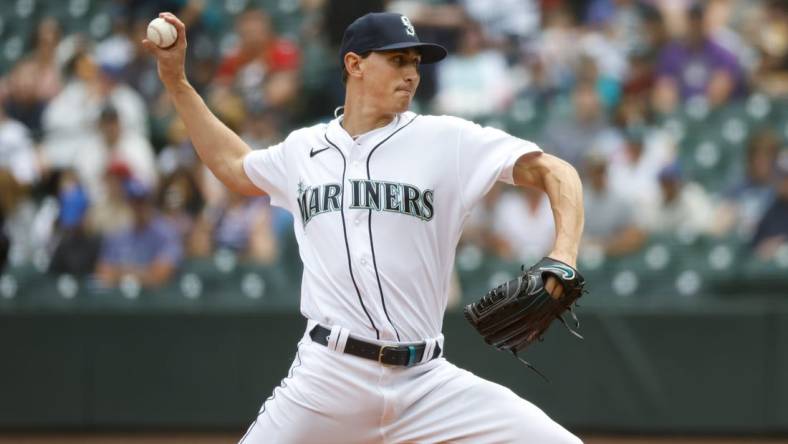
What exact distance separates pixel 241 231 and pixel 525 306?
18.3 ft

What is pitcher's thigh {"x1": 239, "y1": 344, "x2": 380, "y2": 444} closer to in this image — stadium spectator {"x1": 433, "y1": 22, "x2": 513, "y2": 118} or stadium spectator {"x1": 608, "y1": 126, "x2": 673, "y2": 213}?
stadium spectator {"x1": 608, "y1": 126, "x2": 673, "y2": 213}

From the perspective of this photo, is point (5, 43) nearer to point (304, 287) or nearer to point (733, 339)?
point (733, 339)

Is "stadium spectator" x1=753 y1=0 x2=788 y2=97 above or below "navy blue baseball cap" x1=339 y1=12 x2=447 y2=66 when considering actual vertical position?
below

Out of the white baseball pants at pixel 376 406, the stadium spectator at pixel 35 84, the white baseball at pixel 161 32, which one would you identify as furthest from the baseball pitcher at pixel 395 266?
the stadium spectator at pixel 35 84

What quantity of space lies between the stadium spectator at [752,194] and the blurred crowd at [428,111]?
0.01 meters

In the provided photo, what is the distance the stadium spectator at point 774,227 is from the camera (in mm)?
9047

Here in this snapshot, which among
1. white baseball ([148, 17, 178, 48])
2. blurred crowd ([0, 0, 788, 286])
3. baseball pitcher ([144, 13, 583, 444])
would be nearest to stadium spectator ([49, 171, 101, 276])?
blurred crowd ([0, 0, 788, 286])

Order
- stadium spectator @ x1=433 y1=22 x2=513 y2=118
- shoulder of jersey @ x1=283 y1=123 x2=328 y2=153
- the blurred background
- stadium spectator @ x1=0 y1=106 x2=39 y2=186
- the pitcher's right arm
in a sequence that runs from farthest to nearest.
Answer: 1. stadium spectator @ x1=433 y1=22 x2=513 y2=118
2. stadium spectator @ x1=0 y1=106 x2=39 y2=186
3. the blurred background
4. the pitcher's right arm
5. shoulder of jersey @ x1=283 y1=123 x2=328 y2=153

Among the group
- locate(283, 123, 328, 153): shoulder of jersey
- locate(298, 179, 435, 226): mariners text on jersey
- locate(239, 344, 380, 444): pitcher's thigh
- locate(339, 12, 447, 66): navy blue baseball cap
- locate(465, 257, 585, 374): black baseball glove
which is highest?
locate(339, 12, 447, 66): navy blue baseball cap

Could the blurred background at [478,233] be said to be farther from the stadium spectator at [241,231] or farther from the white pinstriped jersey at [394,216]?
the white pinstriped jersey at [394,216]

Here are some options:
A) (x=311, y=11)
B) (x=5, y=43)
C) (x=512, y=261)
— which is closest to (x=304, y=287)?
(x=512, y=261)

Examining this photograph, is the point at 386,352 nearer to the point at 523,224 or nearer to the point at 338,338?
the point at 338,338

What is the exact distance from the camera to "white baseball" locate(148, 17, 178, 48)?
15.9 ft

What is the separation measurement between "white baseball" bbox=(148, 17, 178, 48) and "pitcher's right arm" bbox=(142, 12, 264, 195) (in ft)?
0.16
